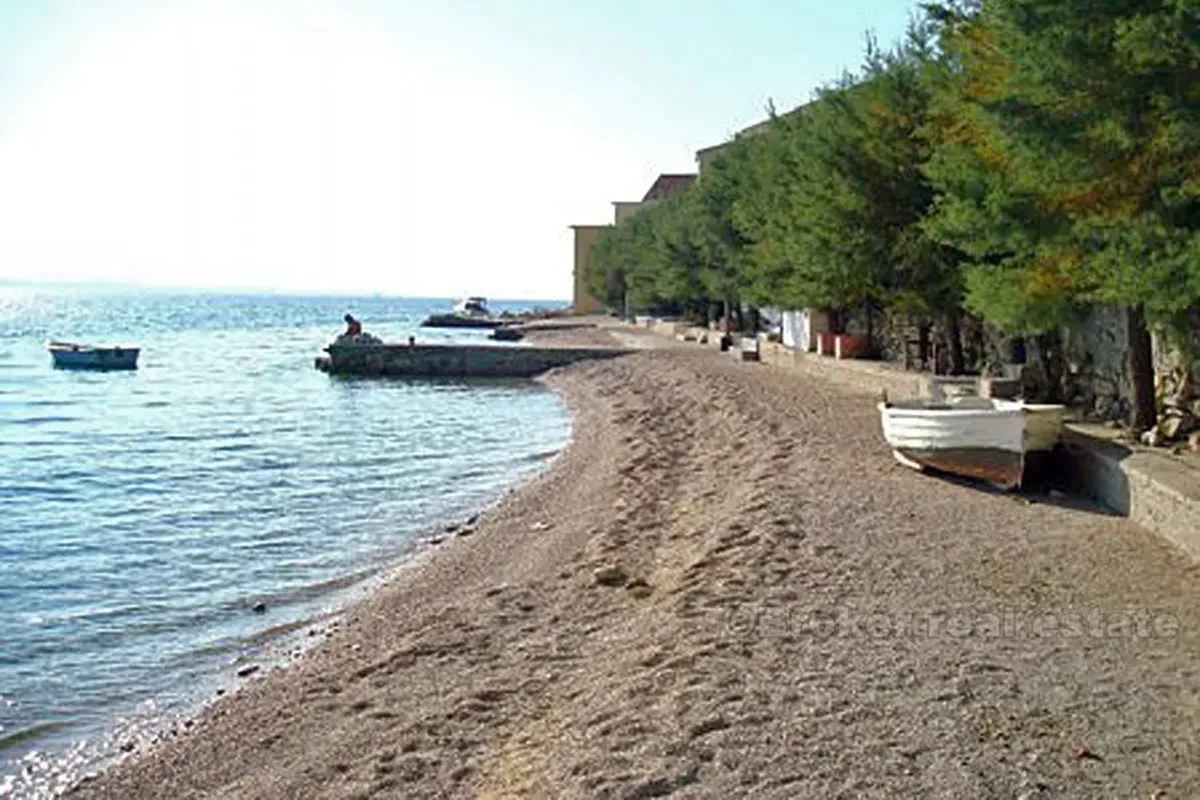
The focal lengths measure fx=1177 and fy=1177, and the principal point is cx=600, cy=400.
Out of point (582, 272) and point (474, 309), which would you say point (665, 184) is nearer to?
point (582, 272)

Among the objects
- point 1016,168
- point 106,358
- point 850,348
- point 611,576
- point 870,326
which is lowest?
point 611,576

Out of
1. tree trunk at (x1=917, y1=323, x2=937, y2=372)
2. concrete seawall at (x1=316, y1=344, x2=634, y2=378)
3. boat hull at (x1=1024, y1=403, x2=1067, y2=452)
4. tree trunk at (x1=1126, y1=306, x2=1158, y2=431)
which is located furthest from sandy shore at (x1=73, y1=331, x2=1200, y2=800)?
concrete seawall at (x1=316, y1=344, x2=634, y2=378)

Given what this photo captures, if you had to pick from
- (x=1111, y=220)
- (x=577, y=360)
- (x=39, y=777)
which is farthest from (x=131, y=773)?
(x=577, y=360)

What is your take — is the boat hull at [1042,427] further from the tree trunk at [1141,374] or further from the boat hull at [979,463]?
the tree trunk at [1141,374]

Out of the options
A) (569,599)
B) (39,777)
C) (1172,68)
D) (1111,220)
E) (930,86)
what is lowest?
(39,777)

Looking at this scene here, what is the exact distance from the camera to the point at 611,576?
11.6m

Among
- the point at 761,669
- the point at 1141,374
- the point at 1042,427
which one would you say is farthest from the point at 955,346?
the point at 761,669

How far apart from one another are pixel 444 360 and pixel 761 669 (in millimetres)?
49001

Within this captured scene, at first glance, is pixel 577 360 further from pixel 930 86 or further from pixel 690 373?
pixel 930 86

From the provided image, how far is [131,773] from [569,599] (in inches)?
166

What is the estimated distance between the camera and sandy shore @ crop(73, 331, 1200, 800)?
614 centimetres

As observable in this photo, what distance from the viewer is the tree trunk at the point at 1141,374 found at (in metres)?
14.7

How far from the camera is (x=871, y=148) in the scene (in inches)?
952

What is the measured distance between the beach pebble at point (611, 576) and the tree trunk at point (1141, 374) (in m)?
7.28
